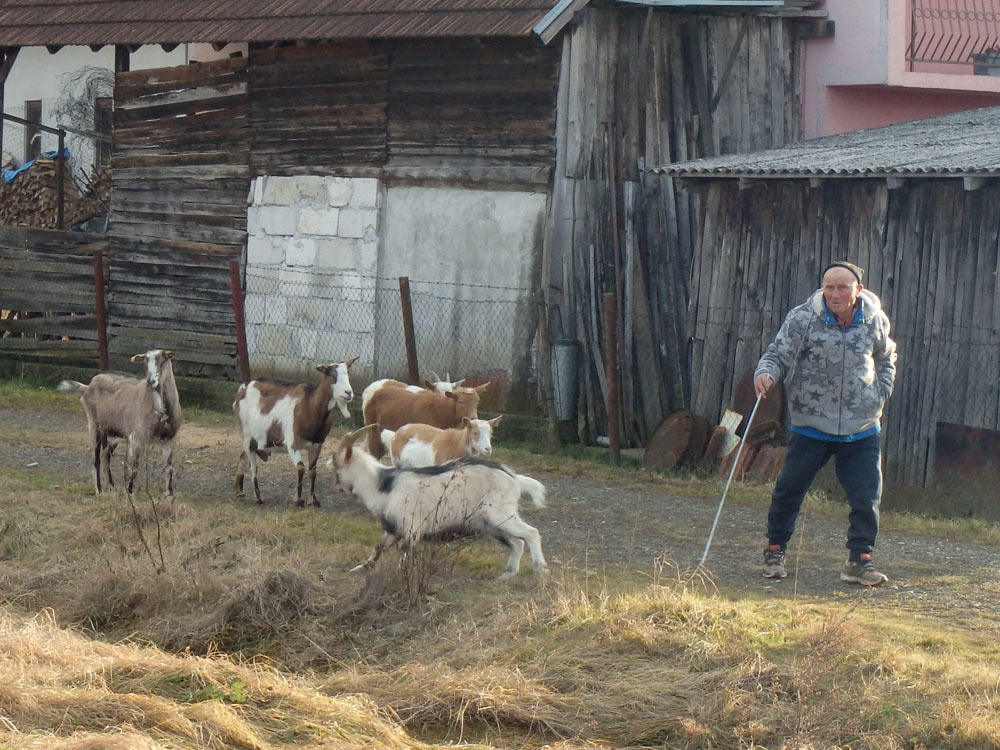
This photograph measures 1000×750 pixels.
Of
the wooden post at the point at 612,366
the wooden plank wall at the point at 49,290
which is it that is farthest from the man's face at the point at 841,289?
the wooden plank wall at the point at 49,290

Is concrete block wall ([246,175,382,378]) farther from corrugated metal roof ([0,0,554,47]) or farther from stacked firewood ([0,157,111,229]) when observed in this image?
stacked firewood ([0,157,111,229])

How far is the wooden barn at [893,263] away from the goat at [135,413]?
4.76 metres

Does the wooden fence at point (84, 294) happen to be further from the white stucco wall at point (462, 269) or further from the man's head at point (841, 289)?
the man's head at point (841, 289)

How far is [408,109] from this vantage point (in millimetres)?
15461

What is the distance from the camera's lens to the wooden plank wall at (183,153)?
17.1 meters

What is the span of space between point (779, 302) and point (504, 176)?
327cm

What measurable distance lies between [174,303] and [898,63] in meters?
9.12

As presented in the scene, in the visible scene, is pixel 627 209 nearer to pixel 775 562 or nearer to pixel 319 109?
pixel 319 109

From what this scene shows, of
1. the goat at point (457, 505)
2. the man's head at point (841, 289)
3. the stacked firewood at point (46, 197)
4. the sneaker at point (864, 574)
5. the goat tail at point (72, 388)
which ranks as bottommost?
the sneaker at point (864, 574)

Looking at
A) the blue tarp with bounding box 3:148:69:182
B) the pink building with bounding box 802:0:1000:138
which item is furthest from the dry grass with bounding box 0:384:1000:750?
the blue tarp with bounding box 3:148:69:182

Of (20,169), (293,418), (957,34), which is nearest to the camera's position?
(293,418)

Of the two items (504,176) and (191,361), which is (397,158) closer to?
(504,176)

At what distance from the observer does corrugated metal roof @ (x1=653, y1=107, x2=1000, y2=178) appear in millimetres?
11227

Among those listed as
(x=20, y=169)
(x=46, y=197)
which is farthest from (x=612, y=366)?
(x=20, y=169)
